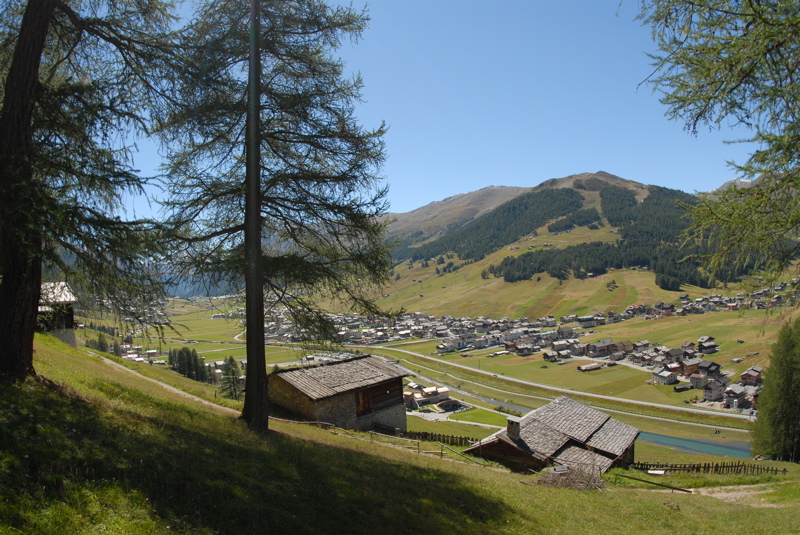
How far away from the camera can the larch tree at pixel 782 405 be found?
3541cm

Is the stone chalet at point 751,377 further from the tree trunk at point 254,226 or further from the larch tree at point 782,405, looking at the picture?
the tree trunk at point 254,226

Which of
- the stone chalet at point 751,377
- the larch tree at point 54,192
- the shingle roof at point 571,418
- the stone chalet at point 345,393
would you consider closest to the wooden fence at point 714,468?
the shingle roof at point 571,418

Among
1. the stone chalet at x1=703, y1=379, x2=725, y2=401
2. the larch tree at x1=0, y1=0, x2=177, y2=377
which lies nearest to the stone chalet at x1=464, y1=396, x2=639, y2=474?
the larch tree at x1=0, y1=0, x2=177, y2=377

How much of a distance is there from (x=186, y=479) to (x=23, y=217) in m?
4.52

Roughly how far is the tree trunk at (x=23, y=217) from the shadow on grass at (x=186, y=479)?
877 mm

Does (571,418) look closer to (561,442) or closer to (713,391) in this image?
(561,442)

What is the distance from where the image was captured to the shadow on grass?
4.70 m

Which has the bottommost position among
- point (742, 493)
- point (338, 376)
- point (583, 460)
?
point (742, 493)

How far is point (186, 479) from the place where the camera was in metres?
5.85

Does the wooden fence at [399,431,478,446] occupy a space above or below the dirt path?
above

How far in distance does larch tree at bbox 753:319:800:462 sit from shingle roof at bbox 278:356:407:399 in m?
34.0

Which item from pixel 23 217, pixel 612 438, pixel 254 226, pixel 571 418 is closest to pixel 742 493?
pixel 612 438

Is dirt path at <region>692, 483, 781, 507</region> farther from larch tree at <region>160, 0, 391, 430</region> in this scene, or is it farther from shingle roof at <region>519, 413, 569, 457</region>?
larch tree at <region>160, 0, 391, 430</region>

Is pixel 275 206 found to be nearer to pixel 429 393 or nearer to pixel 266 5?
pixel 266 5
